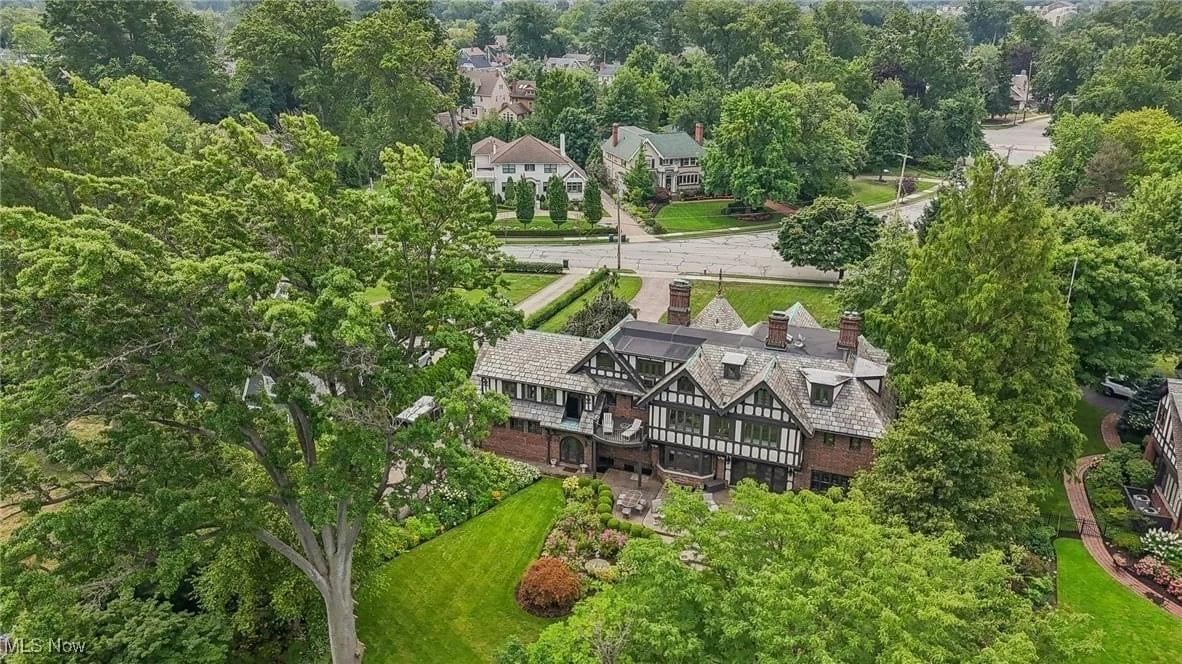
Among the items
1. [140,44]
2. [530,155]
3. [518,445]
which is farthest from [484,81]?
[518,445]

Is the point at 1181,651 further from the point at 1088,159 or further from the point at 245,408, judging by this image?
the point at 1088,159

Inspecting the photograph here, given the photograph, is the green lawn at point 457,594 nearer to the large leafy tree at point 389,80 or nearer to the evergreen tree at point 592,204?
the evergreen tree at point 592,204

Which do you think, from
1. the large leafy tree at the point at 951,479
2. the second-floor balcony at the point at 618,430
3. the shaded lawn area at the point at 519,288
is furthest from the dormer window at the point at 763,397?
the shaded lawn area at the point at 519,288

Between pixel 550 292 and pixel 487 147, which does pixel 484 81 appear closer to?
pixel 487 147

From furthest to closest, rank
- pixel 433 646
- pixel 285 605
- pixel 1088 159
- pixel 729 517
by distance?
pixel 1088 159 → pixel 433 646 → pixel 285 605 → pixel 729 517

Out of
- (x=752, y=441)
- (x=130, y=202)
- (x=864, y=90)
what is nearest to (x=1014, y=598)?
(x=752, y=441)

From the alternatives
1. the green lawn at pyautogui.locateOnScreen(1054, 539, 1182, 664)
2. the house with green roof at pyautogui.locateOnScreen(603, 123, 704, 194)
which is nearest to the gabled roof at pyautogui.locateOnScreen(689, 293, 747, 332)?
the green lawn at pyautogui.locateOnScreen(1054, 539, 1182, 664)

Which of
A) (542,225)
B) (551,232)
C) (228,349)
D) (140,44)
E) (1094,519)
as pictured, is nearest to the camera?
(228,349)
